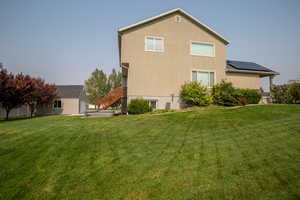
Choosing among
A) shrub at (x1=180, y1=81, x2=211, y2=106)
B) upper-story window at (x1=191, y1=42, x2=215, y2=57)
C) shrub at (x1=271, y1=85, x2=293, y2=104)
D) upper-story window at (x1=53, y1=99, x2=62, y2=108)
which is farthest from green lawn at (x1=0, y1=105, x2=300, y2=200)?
upper-story window at (x1=53, y1=99, x2=62, y2=108)

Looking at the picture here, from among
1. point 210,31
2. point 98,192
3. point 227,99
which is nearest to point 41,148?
point 98,192

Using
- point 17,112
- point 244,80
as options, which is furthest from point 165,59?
point 17,112

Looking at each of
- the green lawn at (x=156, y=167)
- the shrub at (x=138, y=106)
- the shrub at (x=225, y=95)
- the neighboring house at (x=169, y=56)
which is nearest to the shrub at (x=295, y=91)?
the neighboring house at (x=169, y=56)

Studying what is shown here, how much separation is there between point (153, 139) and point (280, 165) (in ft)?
12.4

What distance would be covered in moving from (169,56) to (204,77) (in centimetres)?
398

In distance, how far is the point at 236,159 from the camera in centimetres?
428

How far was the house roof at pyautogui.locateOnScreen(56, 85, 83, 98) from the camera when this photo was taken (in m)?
29.3

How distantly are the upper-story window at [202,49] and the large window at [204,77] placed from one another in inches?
71.9

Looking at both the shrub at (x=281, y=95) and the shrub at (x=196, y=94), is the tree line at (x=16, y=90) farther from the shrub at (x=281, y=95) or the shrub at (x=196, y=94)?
the shrub at (x=281, y=95)

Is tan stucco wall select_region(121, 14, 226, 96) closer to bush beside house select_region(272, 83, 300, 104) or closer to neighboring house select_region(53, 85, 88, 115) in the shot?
bush beside house select_region(272, 83, 300, 104)

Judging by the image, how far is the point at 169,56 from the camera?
1550cm

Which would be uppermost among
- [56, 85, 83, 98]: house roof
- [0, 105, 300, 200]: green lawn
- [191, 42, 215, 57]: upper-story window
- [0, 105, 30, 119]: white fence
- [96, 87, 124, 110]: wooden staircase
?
[191, 42, 215, 57]: upper-story window

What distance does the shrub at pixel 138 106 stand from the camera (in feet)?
45.1

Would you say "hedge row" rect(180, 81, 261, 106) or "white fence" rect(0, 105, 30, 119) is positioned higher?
"hedge row" rect(180, 81, 261, 106)
